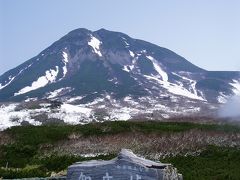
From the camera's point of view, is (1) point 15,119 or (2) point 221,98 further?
(2) point 221,98

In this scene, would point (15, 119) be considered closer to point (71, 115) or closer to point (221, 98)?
point (71, 115)

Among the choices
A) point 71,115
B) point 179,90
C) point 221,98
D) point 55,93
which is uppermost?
point 179,90

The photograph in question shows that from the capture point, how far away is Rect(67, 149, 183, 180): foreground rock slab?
49.2 feet

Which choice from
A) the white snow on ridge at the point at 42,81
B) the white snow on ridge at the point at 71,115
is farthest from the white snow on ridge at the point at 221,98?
the white snow on ridge at the point at 71,115

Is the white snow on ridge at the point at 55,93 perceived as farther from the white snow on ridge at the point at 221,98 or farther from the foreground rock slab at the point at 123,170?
the foreground rock slab at the point at 123,170

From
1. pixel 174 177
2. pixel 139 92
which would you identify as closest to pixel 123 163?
pixel 174 177

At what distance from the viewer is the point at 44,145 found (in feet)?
118

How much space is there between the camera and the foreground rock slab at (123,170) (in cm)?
1500

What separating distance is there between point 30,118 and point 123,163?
6119 cm

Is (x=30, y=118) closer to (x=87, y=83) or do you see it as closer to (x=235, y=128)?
(x=235, y=128)

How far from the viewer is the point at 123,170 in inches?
595

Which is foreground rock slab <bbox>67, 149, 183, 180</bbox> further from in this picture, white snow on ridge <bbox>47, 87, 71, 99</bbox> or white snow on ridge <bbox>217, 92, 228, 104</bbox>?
white snow on ridge <bbox>217, 92, 228, 104</bbox>

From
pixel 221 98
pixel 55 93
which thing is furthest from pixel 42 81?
pixel 221 98

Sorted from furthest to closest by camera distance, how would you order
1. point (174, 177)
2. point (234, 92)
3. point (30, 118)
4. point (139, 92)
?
point (234, 92), point (139, 92), point (30, 118), point (174, 177)
